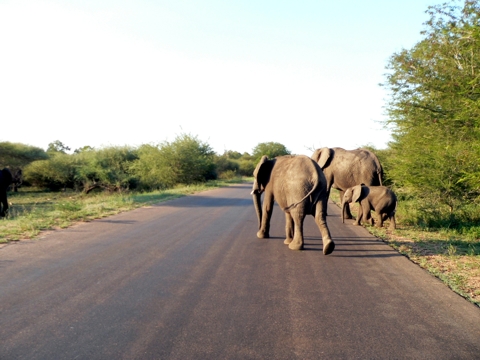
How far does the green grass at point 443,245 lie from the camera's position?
539 cm

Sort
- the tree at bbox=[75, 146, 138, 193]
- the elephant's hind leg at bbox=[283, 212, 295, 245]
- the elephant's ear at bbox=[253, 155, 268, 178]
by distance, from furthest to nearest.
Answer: the tree at bbox=[75, 146, 138, 193] → the elephant's ear at bbox=[253, 155, 268, 178] → the elephant's hind leg at bbox=[283, 212, 295, 245]

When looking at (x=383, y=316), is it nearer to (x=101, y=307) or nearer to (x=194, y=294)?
(x=194, y=294)

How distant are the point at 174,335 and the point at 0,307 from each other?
6.41 ft

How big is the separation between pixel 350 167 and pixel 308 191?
182 inches

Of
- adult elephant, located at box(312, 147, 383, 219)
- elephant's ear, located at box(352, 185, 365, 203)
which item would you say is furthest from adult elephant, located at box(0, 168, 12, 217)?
elephant's ear, located at box(352, 185, 365, 203)

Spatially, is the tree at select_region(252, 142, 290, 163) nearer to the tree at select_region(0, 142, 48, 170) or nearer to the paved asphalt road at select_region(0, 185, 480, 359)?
the tree at select_region(0, 142, 48, 170)

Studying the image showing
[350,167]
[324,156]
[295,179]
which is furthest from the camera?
[324,156]

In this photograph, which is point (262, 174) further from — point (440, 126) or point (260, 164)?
point (440, 126)

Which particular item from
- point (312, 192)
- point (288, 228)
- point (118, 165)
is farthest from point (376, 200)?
point (118, 165)

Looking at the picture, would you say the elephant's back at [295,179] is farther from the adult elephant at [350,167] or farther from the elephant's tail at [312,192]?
the adult elephant at [350,167]

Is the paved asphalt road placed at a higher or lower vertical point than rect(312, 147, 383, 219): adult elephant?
lower

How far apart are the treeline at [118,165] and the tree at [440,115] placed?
19.9 m

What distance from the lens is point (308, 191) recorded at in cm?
709

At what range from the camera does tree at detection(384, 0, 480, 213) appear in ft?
29.9
